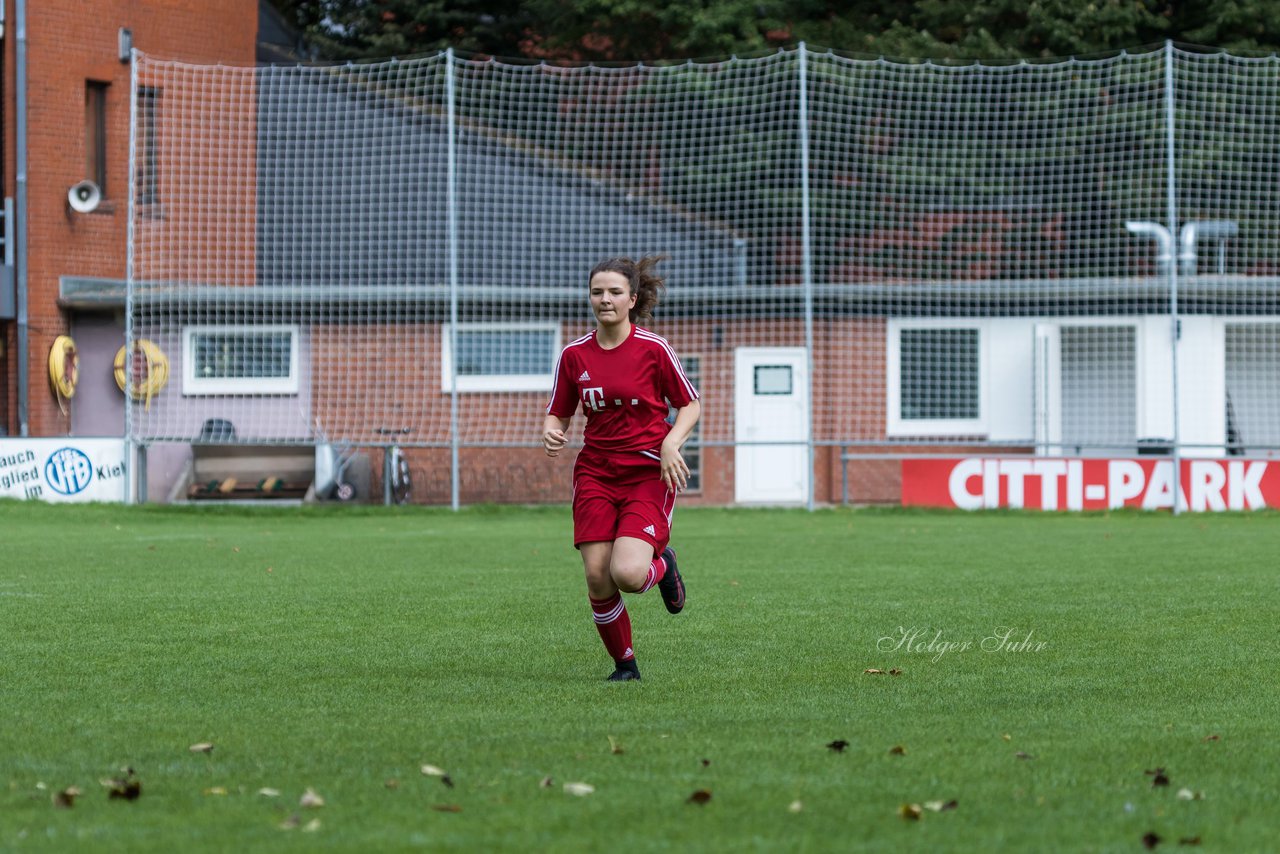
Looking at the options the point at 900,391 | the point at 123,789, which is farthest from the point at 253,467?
the point at 123,789

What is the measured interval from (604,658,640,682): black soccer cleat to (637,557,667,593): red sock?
0.94 feet

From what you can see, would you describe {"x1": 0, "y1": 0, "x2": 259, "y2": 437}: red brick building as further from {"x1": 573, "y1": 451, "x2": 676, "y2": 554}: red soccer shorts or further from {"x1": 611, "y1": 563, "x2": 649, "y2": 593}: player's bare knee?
{"x1": 611, "y1": 563, "x2": 649, "y2": 593}: player's bare knee

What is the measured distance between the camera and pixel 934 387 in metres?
25.9

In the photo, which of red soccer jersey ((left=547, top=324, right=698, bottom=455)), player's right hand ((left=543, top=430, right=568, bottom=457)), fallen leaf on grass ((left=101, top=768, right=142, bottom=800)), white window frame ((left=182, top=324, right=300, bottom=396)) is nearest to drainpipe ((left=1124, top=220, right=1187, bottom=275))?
white window frame ((left=182, top=324, right=300, bottom=396))

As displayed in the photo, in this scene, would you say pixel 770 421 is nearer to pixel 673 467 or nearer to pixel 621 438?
pixel 621 438

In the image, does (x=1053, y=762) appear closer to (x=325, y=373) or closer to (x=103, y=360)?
(x=325, y=373)

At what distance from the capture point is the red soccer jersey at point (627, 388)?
287 inches

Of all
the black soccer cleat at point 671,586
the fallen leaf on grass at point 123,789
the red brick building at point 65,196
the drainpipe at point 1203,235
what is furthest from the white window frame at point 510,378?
the fallen leaf on grass at point 123,789

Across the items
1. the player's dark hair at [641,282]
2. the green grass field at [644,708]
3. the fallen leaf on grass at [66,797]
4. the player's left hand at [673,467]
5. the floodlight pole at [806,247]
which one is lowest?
the green grass field at [644,708]

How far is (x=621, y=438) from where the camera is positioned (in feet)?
23.9

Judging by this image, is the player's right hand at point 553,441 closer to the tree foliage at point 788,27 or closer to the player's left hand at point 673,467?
the player's left hand at point 673,467

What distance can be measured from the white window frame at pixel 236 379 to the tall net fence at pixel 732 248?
3 centimetres

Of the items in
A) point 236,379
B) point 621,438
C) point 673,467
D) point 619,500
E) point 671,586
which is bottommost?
point 671,586

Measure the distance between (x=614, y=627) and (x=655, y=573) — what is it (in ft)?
1.10
